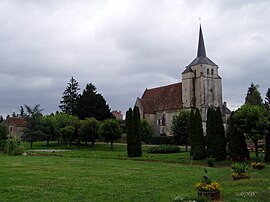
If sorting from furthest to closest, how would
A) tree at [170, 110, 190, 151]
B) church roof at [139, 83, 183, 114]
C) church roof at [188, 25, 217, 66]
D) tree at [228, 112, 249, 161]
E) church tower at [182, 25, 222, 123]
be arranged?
1. church roof at [139, 83, 183, 114]
2. church roof at [188, 25, 217, 66]
3. church tower at [182, 25, 222, 123]
4. tree at [170, 110, 190, 151]
5. tree at [228, 112, 249, 161]

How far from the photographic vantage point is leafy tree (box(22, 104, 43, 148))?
5550cm

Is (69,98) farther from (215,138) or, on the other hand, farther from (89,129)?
(215,138)

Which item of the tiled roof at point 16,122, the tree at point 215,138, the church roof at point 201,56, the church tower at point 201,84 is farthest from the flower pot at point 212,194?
the tiled roof at point 16,122

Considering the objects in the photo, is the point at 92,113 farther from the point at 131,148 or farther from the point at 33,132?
the point at 131,148

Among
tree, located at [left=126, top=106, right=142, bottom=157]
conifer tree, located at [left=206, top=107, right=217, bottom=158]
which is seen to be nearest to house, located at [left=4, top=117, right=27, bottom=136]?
tree, located at [left=126, top=106, right=142, bottom=157]

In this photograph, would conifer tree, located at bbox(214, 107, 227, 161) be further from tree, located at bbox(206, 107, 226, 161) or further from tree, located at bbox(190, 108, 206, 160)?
tree, located at bbox(190, 108, 206, 160)

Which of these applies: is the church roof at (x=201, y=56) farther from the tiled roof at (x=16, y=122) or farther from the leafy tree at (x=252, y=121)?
the tiled roof at (x=16, y=122)

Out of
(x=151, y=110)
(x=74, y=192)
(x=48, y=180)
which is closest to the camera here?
(x=74, y=192)

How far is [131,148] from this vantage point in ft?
125

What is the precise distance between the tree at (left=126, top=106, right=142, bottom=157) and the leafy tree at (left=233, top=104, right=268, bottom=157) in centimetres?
1259

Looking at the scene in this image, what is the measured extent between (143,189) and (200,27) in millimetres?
61414

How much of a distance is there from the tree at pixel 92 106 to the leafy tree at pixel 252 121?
43.3 meters

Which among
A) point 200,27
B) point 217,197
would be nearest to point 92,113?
point 200,27

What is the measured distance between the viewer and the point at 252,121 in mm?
28125
